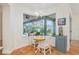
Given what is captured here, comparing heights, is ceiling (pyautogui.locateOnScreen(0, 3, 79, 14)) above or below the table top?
above

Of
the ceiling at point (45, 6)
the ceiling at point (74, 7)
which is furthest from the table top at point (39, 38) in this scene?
the ceiling at point (74, 7)

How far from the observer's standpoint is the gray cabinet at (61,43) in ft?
9.13

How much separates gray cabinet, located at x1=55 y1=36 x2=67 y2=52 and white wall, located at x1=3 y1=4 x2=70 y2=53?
77mm

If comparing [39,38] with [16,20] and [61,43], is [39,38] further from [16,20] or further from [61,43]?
[16,20]

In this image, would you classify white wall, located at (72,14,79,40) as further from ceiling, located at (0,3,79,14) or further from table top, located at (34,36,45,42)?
table top, located at (34,36,45,42)

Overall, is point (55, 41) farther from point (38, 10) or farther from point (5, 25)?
point (5, 25)

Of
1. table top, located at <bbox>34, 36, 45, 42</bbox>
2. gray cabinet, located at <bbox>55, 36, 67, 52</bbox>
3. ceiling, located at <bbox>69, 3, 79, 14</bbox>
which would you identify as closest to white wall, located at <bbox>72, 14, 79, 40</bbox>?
ceiling, located at <bbox>69, 3, 79, 14</bbox>

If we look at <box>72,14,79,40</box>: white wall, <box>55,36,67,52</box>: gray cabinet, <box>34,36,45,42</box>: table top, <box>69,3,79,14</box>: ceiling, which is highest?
<box>69,3,79,14</box>: ceiling

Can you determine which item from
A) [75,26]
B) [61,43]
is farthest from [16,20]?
[75,26]

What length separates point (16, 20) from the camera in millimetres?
2734

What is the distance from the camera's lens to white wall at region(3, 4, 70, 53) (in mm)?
2727

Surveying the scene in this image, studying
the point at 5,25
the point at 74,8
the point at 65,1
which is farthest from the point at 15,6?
the point at 74,8

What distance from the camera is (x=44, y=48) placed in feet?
9.21

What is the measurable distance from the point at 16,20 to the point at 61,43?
36.9 inches
